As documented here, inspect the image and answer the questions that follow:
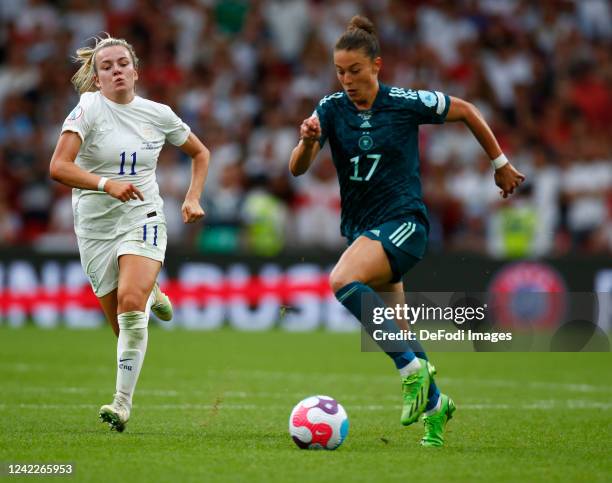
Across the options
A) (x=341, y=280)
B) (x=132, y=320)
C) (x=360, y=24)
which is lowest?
(x=132, y=320)

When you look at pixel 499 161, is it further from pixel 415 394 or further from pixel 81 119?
pixel 81 119

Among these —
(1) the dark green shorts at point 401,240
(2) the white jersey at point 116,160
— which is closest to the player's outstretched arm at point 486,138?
(1) the dark green shorts at point 401,240

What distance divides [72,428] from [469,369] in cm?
620

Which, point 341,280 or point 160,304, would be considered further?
point 160,304

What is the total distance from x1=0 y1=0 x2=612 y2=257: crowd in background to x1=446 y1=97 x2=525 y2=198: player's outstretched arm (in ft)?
35.6

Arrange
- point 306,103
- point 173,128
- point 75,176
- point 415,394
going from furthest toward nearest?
point 306,103, point 173,128, point 75,176, point 415,394

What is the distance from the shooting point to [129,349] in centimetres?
774

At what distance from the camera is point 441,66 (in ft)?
67.5

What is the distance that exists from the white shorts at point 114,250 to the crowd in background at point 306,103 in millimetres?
10159

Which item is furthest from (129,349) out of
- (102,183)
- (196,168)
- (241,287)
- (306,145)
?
(241,287)

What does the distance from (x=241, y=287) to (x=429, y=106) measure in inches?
427

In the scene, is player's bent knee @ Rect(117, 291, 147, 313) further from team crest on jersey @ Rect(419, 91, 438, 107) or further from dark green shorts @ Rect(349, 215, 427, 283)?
team crest on jersey @ Rect(419, 91, 438, 107)

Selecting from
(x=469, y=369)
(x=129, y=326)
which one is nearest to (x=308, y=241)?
(x=469, y=369)

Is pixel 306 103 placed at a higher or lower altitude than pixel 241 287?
higher
